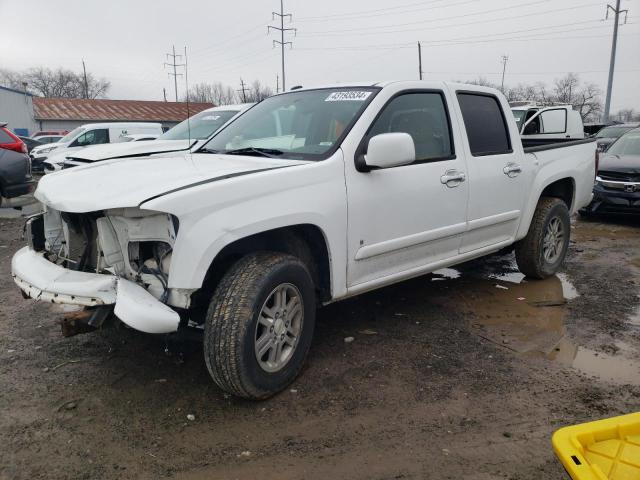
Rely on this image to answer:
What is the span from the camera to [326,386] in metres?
3.28

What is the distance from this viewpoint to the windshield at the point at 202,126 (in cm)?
916

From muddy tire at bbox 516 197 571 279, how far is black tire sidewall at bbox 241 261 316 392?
115 inches

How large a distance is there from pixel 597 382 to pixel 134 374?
2.95 meters

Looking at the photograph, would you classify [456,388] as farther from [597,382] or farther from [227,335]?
[227,335]

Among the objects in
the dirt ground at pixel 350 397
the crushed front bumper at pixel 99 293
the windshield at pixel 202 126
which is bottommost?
the dirt ground at pixel 350 397

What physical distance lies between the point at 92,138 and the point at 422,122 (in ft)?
42.4

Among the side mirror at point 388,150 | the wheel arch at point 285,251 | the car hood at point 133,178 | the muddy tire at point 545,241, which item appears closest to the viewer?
the car hood at point 133,178

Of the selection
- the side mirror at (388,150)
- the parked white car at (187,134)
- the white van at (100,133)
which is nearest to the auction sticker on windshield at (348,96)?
the side mirror at (388,150)

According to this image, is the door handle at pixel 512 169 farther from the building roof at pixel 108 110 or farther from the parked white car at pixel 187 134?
the building roof at pixel 108 110

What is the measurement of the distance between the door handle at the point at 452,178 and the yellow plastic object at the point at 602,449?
2.40m

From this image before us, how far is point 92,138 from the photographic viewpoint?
14.7 metres

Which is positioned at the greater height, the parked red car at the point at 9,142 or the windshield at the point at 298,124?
the windshield at the point at 298,124

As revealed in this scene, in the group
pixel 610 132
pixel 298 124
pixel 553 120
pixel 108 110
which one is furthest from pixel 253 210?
pixel 108 110

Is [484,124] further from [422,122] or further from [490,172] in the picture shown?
[422,122]
